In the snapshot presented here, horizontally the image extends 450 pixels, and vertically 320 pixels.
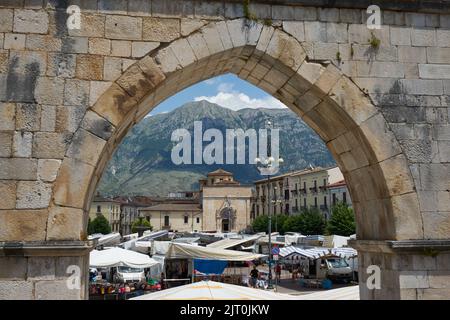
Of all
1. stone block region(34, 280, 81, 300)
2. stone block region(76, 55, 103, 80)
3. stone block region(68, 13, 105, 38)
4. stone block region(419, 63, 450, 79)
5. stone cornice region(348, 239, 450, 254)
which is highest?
stone block region(68, 13, 105, 38)

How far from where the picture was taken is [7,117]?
595cm

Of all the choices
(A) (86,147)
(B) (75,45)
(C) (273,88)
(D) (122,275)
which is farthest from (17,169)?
(D) (122,275)

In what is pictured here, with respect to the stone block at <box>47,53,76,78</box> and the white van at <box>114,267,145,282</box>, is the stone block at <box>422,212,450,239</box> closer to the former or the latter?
the stone block at <box>47,53,76,78</box>

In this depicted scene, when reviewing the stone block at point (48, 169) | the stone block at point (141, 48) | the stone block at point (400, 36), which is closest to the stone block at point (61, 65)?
the stone block at point (141, 48)

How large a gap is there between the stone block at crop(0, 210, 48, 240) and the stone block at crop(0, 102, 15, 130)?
1.10 m

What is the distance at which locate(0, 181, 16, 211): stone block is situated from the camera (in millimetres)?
5746

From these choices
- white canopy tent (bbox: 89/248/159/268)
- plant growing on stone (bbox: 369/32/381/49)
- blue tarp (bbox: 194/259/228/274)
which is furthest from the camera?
blue tarp (bbox: 194/259/228/274)

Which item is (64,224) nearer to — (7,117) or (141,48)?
(7,117)

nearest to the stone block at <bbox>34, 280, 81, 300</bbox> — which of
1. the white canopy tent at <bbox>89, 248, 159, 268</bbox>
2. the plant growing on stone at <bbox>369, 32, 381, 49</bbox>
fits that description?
the plant growing on stone at <bbox>369, 32, 381, 49</bbox>

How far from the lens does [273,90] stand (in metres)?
7.74

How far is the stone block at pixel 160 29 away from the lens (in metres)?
6.39

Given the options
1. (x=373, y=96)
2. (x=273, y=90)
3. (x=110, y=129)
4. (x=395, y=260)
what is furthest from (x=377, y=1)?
(x=110, y=129)

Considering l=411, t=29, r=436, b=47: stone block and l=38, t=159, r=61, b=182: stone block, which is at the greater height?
l=411, t=29, r=436, b=47: stone block

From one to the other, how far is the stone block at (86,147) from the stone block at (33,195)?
53cm
